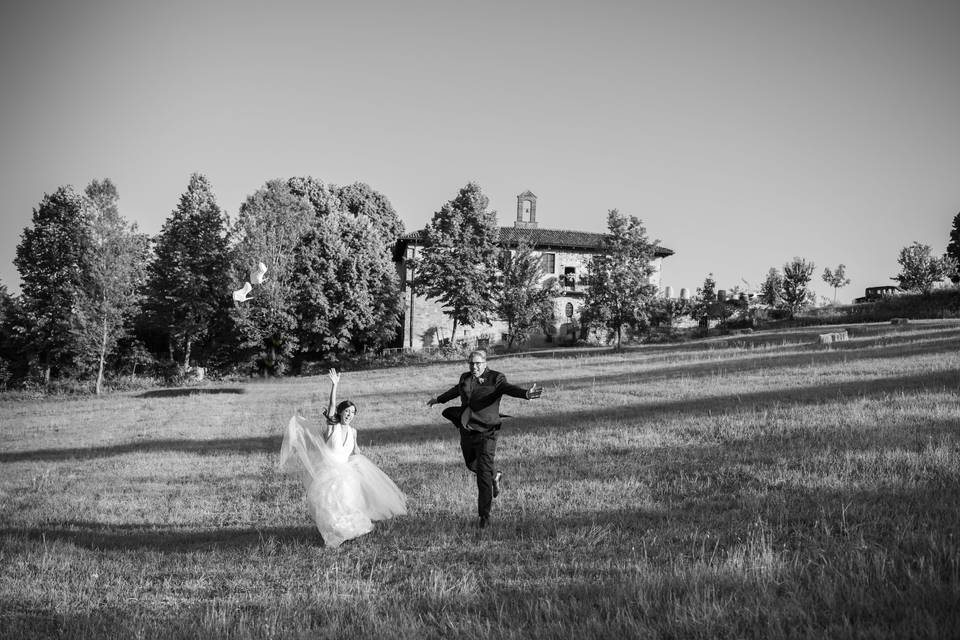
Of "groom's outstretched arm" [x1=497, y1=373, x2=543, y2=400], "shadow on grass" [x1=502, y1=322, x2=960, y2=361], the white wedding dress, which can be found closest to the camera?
the white wedding dress

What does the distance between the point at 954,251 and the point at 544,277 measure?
160 feet

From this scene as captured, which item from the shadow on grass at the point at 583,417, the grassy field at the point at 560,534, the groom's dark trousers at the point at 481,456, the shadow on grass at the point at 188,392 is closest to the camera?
the grassy field at the point at 560,534

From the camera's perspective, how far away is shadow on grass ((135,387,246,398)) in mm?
36781

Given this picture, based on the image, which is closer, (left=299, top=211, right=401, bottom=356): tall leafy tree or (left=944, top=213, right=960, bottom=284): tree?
(left=299, top=211, right=401, bottom=356): tall leafy tree

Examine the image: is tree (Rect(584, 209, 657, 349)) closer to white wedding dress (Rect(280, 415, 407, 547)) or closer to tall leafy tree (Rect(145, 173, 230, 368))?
tall leafy tree (Rect(145, 173, 230, 368))

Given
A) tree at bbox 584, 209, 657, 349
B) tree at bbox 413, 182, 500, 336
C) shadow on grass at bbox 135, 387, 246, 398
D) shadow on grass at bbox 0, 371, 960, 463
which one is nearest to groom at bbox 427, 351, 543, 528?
shadow on grass at bbox 0, 371, 960, 463

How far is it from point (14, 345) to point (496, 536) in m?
59.0

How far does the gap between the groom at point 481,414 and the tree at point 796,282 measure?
195 feet

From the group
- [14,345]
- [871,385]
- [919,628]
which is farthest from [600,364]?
[14,345]

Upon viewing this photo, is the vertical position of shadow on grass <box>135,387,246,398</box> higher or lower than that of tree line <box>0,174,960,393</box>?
lower

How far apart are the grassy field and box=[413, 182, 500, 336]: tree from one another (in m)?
32.1

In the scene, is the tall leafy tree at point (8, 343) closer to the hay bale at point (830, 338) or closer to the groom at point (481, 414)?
the groom at point (481, 414)

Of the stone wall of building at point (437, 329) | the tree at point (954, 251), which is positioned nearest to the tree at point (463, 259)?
the stone wall of building at point (437, 329)

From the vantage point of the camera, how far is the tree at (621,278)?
43031 millimetres
